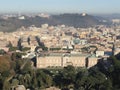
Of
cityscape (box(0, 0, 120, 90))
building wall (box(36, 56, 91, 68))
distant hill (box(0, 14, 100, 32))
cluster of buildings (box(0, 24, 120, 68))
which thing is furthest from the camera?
distant hill (box(0, 14, 100, 32))

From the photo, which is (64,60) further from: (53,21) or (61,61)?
(53,21)

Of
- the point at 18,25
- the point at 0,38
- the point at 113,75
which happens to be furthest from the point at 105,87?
the point at 18,25

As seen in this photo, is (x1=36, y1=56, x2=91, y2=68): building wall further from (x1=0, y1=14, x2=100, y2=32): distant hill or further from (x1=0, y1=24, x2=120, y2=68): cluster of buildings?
(x1=0, y1=14, x2=100, y2=32): distant hill

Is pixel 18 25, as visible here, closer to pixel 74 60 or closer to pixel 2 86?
pixel 74 60

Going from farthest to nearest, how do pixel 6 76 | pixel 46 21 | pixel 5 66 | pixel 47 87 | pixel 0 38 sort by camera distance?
pixel 46 21, pixel 0 38, pixel 5 66, pixel 6 76, pixel 47 87

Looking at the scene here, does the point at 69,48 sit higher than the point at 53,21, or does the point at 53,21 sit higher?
the point at 69,48


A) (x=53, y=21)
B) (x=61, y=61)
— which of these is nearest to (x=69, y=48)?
(x=61, y=61)

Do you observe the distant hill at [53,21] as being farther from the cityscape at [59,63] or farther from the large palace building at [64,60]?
the large palace building at [64,60]

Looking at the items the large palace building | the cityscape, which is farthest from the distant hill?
the large palace building
